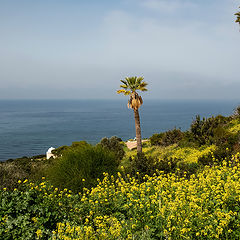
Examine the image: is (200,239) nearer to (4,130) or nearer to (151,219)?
(151,219)

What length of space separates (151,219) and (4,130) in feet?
392

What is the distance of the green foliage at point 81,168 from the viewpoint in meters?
9.70

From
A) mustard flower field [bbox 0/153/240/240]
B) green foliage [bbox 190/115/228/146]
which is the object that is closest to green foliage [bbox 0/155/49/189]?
mustard flower field [bbox 0/153/240/240]

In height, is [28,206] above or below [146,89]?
below

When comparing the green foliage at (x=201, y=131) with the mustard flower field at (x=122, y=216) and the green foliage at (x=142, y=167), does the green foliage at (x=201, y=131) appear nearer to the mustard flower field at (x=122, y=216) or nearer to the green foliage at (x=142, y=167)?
the green foliage at (x=142, y=167)

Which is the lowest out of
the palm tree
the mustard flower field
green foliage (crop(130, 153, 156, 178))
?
green foliage (crop(130, 153, 156, 178))

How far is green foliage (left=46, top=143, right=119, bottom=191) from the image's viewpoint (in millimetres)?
9699

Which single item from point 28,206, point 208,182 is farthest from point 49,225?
point 208,182

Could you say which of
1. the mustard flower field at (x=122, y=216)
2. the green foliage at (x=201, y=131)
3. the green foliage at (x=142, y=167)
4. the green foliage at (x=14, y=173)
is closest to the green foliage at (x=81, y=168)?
the green foliage at (x=142, y=167)

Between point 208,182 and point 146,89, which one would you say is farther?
point 146,89

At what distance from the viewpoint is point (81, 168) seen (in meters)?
10.2

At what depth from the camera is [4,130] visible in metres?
111

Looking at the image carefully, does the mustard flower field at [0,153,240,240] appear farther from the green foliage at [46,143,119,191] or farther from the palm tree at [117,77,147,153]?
the palm tree at [117,77,147,153]

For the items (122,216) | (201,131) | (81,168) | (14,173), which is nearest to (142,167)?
(81,168)
